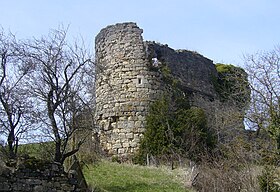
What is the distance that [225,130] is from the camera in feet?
68.7

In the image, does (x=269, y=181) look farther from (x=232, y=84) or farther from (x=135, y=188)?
(x=232, y=84)

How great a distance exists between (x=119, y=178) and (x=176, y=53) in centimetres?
885

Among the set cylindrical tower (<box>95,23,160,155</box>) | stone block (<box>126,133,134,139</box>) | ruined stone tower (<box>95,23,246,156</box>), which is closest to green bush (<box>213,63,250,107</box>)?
ruined stone tower (<box>95,23,246,156</box>)

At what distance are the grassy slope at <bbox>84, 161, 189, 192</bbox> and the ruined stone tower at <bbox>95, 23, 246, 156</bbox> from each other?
2710 mm

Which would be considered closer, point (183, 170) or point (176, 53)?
point (183, 170)

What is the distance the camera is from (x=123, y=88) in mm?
20125

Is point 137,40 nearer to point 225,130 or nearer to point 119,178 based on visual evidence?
point 225,130

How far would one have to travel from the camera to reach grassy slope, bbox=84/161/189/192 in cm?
1340

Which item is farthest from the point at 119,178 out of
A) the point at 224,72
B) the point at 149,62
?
the point at 224,72

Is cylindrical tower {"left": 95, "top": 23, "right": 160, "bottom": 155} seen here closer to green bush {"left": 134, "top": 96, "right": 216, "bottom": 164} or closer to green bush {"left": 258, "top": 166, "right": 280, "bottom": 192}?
green bush {"left": 134, "top": 96, "right": 216, "bottom": 164}

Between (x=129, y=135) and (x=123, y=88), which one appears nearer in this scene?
(x=129, y=135)

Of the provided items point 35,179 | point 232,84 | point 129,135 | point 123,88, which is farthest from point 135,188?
point 232,84

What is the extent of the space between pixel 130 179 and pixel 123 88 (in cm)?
617

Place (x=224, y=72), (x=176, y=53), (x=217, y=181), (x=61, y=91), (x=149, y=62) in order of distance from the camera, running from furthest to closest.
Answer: (x=224, y=72), (x=176, y=53), (x=149, y=62), (x=217, y=181), (x=61, y=91)
